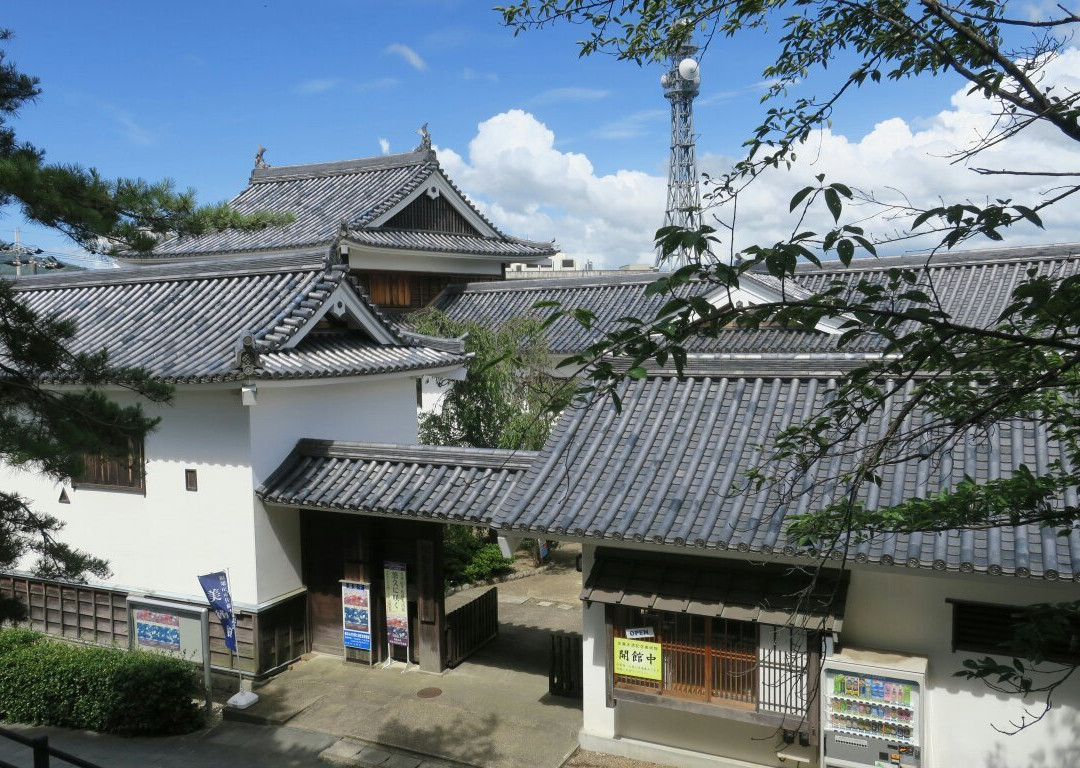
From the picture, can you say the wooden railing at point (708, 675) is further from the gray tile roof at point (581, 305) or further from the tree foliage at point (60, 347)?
the gray tile roof at point (581, 305)

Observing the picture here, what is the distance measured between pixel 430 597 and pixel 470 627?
124cm

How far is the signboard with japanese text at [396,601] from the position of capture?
12438 millimetres

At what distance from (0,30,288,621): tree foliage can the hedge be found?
12.5ft

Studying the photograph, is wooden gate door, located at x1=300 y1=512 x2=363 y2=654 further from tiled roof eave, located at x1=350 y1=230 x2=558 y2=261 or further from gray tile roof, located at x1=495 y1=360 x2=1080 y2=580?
tiled roof eave, located at x1=350 y1=230 x2=558 y2=261

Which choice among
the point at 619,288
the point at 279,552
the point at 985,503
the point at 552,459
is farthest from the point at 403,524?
the point at 619,288

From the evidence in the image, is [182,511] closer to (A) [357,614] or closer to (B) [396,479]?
(A) [357,614]

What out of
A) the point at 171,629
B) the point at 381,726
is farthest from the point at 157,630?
the point at 381,726

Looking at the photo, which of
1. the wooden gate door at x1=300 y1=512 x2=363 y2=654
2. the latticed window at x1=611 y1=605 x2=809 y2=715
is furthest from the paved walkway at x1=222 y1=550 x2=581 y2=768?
the latticed window at x1=611 y1=605 x2=809 y2=715

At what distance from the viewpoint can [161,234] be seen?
283 inches

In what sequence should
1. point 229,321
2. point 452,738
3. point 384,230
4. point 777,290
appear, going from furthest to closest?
point 384,230 → point 777,290 → point 229,321 → point 452,738

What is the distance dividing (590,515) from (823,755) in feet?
11.1

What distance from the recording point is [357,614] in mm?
12719

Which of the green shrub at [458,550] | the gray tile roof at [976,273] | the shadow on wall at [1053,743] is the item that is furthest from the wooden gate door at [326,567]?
the gray tile roof at [976,273]

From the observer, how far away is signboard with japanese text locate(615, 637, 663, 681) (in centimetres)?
938
